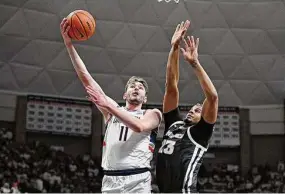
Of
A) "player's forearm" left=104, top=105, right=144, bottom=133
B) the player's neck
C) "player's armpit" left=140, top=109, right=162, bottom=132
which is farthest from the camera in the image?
the player's neck

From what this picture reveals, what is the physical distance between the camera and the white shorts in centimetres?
512

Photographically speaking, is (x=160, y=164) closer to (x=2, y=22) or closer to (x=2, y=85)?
(x=2, y=22)

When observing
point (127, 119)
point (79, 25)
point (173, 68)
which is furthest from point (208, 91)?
point (79, 25)

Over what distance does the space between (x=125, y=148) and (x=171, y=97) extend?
1.12 meters

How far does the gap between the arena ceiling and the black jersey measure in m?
13.0

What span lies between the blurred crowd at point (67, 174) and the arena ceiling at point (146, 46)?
2569 mm

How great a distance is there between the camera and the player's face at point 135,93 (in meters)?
5.29

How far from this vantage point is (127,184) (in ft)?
16.8

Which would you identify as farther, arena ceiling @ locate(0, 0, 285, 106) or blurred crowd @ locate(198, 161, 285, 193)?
blurred crowd @ locate(198, 161, 285, 193)

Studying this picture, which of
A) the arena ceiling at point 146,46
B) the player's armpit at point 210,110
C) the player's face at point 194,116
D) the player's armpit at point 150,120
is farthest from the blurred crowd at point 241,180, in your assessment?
the player's armpit at point 150,120

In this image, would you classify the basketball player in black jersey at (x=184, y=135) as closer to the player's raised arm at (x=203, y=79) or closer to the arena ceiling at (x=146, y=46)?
the player's raised arm at (x=203, y=79)

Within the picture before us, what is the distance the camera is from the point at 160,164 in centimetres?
591

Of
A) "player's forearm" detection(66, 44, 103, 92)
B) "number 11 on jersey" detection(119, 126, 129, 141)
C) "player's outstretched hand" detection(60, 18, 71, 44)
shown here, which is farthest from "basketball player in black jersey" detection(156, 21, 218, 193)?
"player's outstretched hand" detection(60, 18, 71, 44)

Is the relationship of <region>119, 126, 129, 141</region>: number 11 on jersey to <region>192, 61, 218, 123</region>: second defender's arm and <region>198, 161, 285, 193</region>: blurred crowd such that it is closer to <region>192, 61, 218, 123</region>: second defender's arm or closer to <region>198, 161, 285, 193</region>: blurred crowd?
<region>192, 61, 218, 123</region>: second defender's arm
